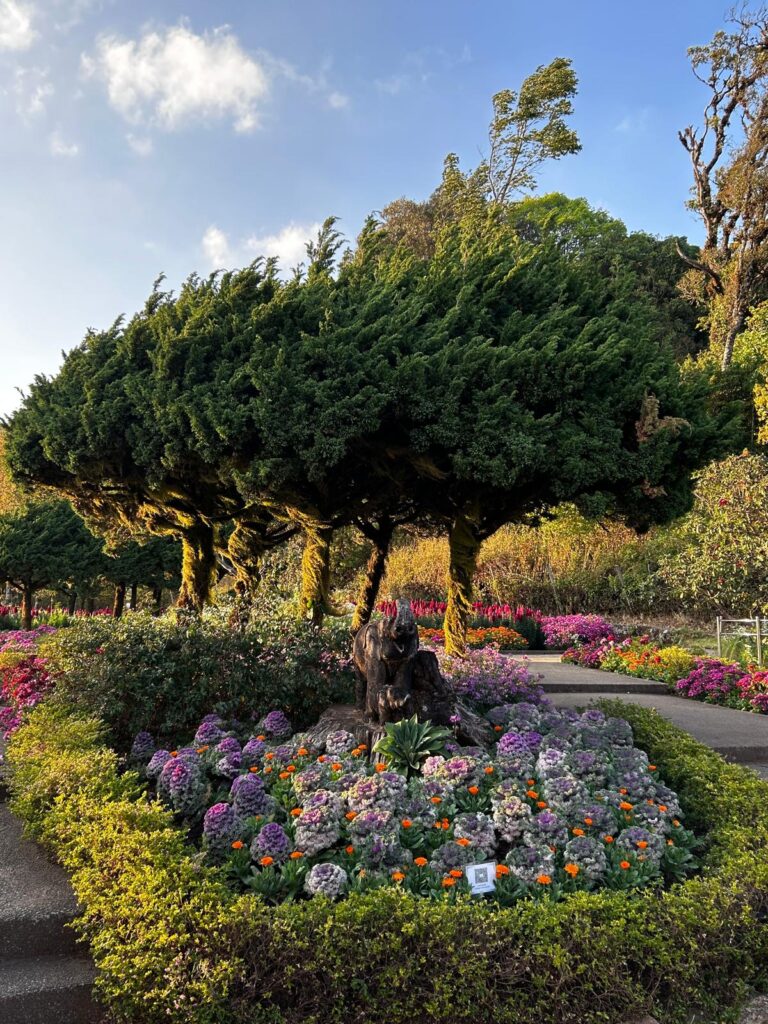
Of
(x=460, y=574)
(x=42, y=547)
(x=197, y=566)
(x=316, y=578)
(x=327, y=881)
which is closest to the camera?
(x=327, y=881)

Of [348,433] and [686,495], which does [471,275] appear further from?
[686,495]

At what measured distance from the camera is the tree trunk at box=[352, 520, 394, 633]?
711 centimetres

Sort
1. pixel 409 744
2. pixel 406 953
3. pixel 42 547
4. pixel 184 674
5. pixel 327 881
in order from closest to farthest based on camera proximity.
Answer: pixel 406 953
pixel 327 881
pixel 409 744
pixel 184 674
pixel 42 547

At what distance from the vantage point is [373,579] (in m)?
7.18

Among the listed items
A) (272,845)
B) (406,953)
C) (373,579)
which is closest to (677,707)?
(373,579)

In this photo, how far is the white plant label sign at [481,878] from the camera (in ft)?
9.15

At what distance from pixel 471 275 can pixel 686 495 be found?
294cm

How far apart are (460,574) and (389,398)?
2.45 meters

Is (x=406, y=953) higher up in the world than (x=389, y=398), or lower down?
lower down

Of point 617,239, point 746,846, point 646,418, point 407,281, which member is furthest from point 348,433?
point 617,239

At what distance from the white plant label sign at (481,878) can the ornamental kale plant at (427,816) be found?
0.04m

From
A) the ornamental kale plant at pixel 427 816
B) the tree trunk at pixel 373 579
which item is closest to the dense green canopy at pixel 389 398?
the tree trunk at pixel 373 579

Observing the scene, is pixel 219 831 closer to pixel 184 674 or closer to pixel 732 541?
pixel 184 674

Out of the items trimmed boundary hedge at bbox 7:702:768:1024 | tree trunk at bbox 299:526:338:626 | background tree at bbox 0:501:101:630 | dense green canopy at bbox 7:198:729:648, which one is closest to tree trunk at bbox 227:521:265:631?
dense green canopy at bbox 7:198:729:648
